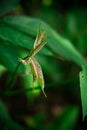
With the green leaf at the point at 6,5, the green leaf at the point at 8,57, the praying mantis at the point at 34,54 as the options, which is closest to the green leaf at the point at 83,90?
the praying mantis at the point at 34,54

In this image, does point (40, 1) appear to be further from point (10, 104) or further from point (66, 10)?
point (10, 104)

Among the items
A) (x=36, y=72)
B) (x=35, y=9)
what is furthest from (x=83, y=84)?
(x=35, y=9)

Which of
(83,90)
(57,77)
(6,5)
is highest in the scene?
(6,5)

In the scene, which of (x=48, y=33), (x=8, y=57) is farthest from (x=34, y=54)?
(x=48, y=33)

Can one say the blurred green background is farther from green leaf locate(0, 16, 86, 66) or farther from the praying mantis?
the praying mantis

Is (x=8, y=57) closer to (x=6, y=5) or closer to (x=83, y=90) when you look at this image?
(x=6, y=5)

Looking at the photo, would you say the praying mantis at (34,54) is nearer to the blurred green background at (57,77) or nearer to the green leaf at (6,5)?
the green leaf at (6,5)

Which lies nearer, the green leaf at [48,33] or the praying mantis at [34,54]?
the praying mantis at [34,54]

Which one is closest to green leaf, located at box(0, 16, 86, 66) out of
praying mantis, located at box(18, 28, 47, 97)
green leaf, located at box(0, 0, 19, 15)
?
green leaf, located at box(0, 0, 19, 15)
